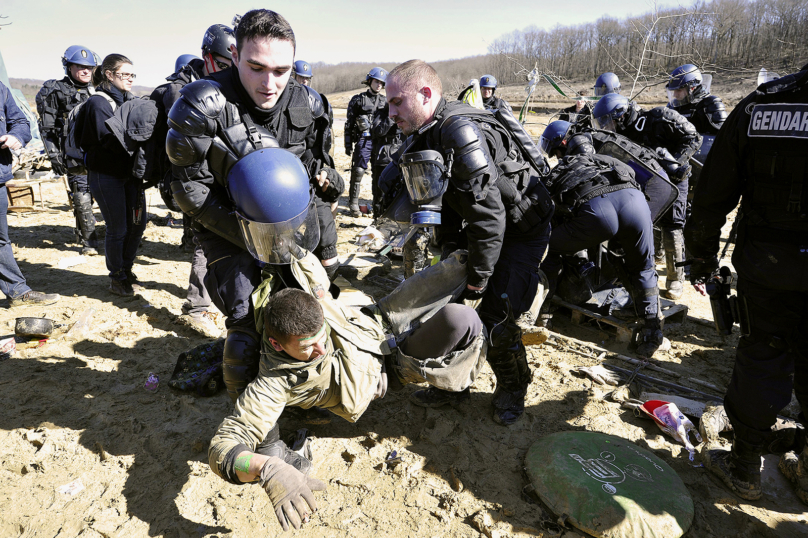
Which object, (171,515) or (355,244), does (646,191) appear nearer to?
(355,244)

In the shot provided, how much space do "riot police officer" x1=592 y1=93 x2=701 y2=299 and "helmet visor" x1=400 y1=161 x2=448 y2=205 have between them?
3.48m

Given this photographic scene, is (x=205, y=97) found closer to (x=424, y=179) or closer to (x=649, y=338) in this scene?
(x=424, y=179)

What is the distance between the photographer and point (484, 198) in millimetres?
2484

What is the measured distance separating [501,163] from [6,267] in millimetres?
4276

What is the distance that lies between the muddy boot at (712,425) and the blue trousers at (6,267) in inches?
207

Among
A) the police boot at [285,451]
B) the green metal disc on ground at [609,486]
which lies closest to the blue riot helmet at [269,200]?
the police boot at [285,451]

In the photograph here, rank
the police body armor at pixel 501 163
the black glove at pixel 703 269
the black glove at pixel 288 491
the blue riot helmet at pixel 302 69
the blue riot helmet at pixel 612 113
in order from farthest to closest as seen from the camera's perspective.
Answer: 1. the blue riot helmet at pixel 302 69
2. the blue riot helmet at pixel 612 113
3. the black glove at pixel 703 269
4. the police body armor at pixel 501 163
5. the black glove at pixel 288 491

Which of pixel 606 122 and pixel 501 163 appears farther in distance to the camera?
pixel 606 122

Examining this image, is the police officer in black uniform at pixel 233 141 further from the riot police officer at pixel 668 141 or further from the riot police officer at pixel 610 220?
the riot police officer at pixel 668 141

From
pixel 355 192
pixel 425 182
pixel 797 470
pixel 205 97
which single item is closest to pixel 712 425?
pixel 797 470

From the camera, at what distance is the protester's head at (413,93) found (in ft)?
8.34

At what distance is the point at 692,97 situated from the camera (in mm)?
6078

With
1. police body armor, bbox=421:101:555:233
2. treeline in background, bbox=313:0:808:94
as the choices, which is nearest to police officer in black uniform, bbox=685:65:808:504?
police body armor, bbox=421:101:555:233

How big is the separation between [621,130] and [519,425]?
3794 mm
